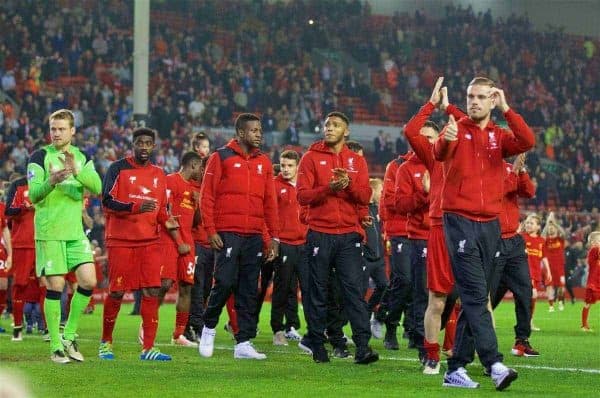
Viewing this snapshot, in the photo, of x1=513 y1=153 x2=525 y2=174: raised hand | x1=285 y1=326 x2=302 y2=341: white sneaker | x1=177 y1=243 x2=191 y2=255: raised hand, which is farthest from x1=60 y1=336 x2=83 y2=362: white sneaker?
x1=285 y1=326 x2=302 y2=341: white sneaker

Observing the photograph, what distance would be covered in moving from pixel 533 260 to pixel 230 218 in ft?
30.0

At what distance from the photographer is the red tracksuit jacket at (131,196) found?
11.6 metres

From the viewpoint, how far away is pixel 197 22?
41188 millimetres

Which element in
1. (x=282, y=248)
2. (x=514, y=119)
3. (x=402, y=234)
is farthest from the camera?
(x=282, y=248)

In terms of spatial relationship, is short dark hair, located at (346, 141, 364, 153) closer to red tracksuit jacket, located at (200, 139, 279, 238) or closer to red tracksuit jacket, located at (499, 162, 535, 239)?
red tracksuit jacket, located at (200, 139, 279, 238)

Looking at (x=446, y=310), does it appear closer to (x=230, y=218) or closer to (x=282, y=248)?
(x=230, y=218)

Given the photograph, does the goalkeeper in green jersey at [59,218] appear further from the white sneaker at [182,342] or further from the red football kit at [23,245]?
the red football kit at [23,245]

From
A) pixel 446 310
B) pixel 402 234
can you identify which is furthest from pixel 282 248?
pixel 446 310

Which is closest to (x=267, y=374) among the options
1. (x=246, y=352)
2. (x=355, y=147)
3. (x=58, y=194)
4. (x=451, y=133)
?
(x=246, y=352)

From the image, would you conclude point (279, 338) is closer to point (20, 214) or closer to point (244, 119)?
point (20, 214)

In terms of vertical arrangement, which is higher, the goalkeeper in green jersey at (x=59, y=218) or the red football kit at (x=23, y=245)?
the goalkeeper in green jersey at (x=59, y=218)

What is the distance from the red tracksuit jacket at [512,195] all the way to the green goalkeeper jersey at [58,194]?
4.10 metres

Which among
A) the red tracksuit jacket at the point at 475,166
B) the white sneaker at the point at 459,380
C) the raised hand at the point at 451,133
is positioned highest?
the raised hand at the point at 451,133

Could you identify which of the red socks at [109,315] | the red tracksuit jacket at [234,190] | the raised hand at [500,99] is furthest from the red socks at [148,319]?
the raised hand at [500,99]
